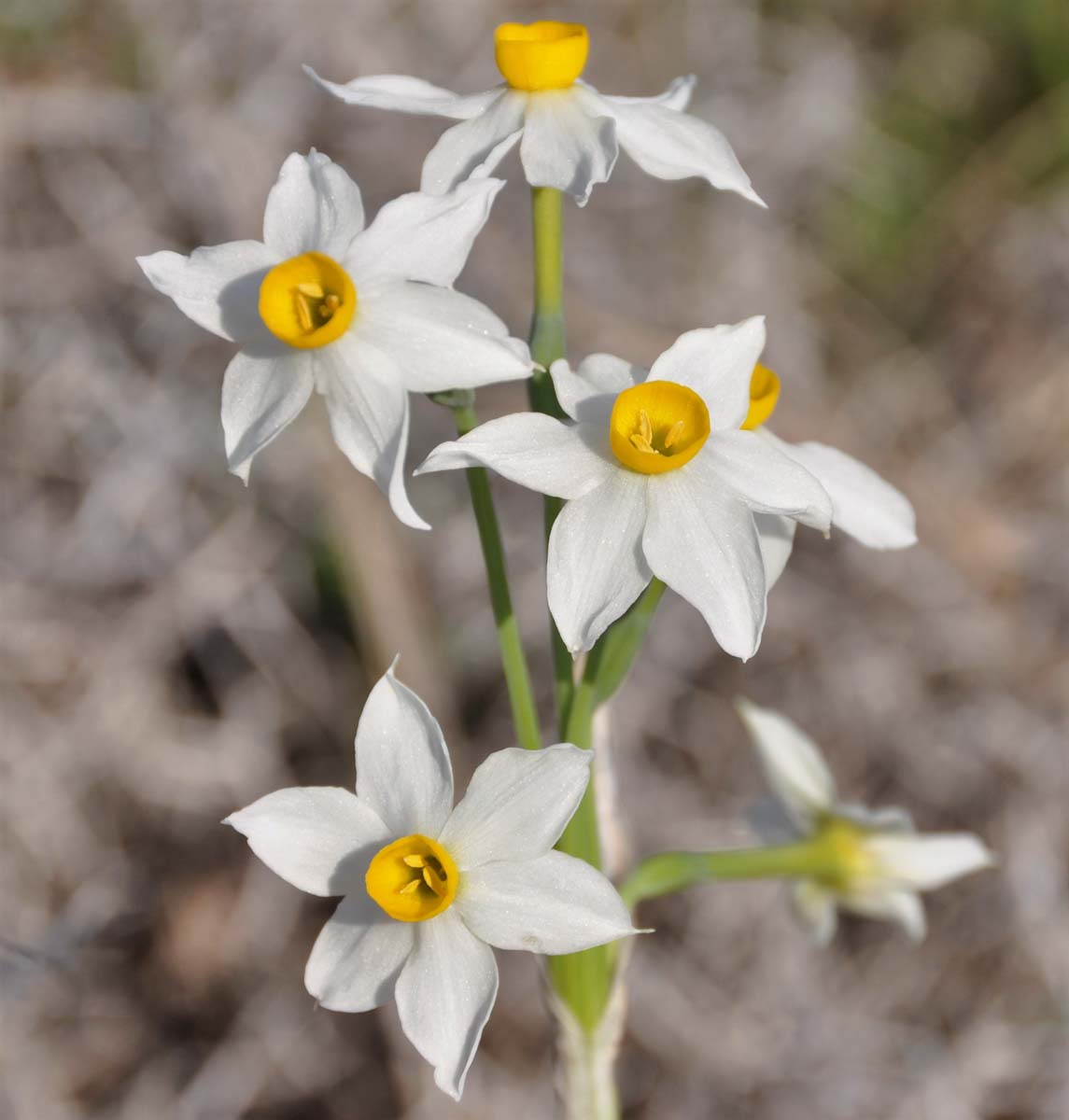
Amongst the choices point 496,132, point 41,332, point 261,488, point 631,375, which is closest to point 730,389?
point 631,375

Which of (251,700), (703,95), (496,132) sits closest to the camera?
(496,132)

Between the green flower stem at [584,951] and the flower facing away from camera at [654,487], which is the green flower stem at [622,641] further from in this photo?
the flower facing away from camera at [654,487]

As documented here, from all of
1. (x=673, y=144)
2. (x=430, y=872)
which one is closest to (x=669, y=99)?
(x=673, y=144)

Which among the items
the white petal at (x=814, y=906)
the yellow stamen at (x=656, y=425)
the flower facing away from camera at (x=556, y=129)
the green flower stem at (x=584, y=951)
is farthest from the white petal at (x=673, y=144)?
the white petal at (x=814, y=906)

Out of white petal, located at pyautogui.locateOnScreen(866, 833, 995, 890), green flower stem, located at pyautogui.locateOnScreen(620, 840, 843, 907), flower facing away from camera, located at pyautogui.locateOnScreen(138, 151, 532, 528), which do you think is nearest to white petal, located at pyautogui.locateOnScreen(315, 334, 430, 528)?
flower facing away from camera, located at pyautogui.locateOnScreen(138, 151, 532, 528)

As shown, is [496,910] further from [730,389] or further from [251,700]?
[251,700]

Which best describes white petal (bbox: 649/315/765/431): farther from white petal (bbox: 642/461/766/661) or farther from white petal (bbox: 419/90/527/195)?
white petal (bbox: 419/90/527/195)
